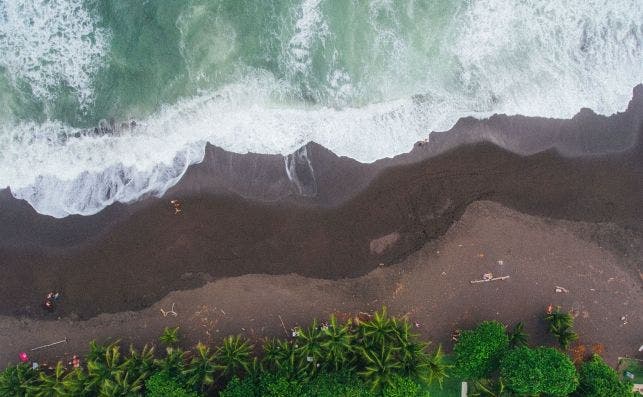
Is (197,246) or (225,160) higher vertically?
(225,160)

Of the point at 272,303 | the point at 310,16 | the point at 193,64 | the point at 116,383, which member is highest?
the point at 310,16

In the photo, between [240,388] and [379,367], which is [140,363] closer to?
[240,388]

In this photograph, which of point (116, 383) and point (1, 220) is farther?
point (1, 220)

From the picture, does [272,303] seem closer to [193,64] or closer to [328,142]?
[328,142]

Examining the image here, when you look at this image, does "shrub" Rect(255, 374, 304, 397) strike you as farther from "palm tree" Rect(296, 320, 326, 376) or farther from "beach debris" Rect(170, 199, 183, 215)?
"beach debris" Rect(170, 199, 183, 215)

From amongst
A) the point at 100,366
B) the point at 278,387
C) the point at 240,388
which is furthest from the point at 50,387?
the point at 278,387

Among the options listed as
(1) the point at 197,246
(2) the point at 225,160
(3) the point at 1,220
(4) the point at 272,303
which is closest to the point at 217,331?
(4) the point at 272,303

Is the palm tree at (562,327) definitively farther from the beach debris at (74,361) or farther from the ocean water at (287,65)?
the beach debris at (74,361)
